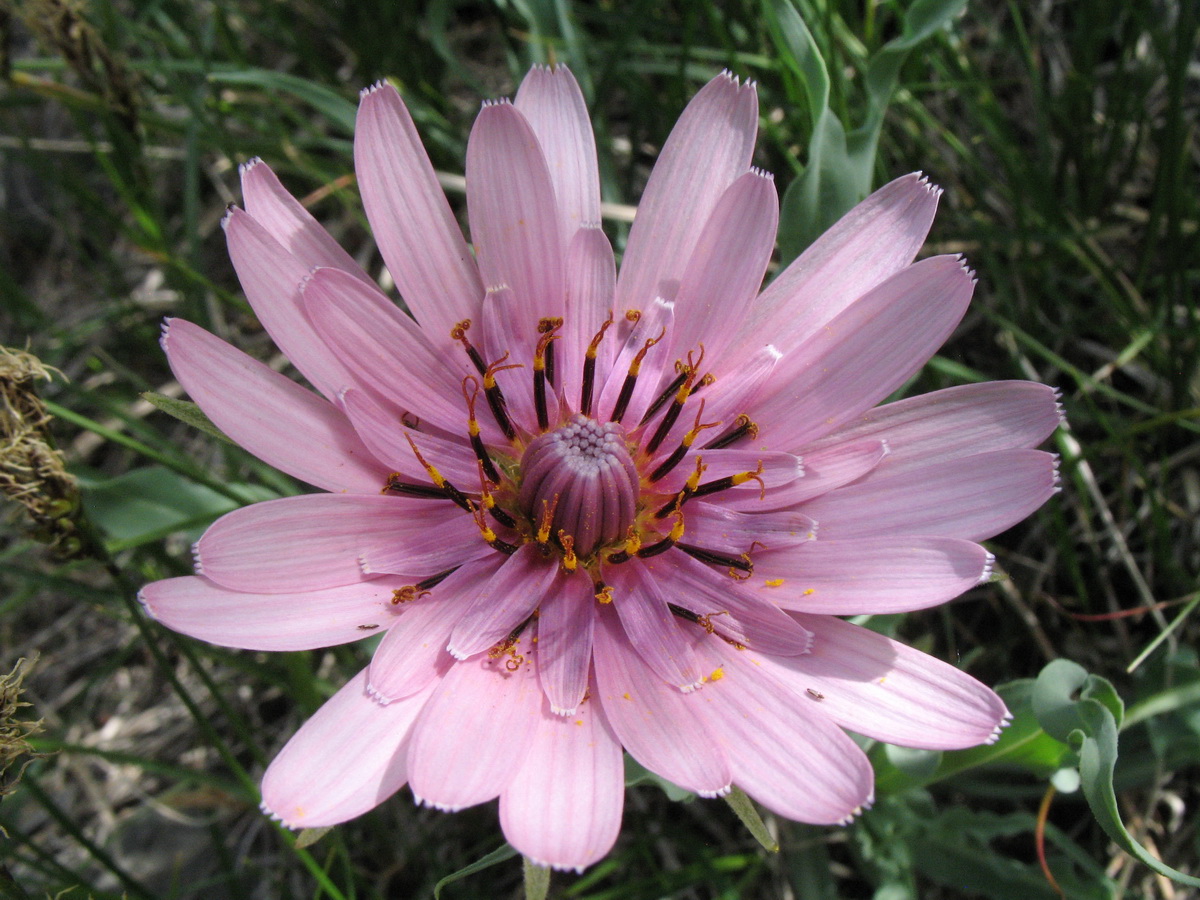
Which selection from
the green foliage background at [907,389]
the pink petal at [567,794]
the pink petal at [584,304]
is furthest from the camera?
the green foliage background at [907,389]

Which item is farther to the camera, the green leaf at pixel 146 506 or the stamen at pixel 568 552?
the green leaf at pixel 146 506

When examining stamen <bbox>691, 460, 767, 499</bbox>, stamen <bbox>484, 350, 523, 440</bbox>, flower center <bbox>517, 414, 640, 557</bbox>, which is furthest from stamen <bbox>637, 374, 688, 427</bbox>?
stamen <bbox>484, 350, 523, 440</bbox>

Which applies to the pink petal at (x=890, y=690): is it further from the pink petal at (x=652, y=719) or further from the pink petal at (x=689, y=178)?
the pink petal at (x=689, y=178)

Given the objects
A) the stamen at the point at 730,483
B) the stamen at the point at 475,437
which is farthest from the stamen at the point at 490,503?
the stamen at the point at 730,483

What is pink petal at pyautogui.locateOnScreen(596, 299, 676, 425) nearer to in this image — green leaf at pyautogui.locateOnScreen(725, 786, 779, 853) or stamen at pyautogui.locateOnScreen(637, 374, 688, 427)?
stamen at pyautogui.locateOnScreen(637, 374, 688, 427)

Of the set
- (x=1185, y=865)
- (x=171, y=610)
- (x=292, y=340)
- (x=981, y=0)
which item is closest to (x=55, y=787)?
(x=171, y=610)

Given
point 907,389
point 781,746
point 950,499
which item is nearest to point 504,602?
point 781,746

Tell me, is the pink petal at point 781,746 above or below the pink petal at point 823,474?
below
